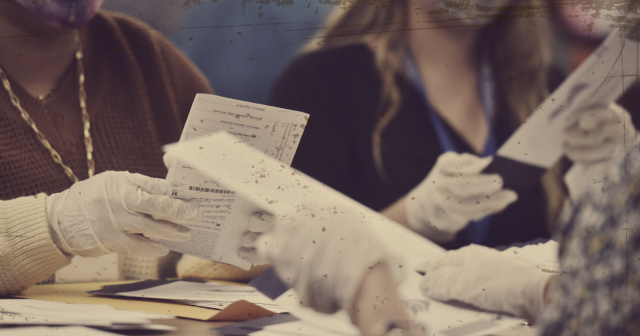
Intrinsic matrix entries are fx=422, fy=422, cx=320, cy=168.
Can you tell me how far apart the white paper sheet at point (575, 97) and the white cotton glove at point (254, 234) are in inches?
20.1

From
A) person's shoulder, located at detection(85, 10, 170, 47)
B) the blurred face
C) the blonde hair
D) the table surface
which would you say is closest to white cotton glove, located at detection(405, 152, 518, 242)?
the blonde hair

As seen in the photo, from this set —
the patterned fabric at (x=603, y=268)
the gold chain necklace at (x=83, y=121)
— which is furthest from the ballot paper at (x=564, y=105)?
the gold chain necklace at (x=83, y=121)

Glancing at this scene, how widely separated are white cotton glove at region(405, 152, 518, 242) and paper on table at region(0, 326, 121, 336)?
65 centimetres

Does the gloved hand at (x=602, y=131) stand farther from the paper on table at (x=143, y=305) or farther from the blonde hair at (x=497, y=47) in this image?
the paper on table at (x=143, y=305)

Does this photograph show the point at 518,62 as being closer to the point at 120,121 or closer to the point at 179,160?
the point at 179,160

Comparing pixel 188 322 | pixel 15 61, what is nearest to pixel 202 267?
pixel 188 322

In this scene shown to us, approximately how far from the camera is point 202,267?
0.98 m

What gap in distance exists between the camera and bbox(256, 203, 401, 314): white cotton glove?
841mm

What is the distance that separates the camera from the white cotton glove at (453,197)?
90cm

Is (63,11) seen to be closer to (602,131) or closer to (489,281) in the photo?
(489,281)

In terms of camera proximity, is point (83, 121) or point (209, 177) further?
point (83, 121)

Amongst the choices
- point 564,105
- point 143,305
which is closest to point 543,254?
point 564,105

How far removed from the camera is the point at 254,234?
2.78 feet

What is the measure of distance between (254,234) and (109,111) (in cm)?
42
